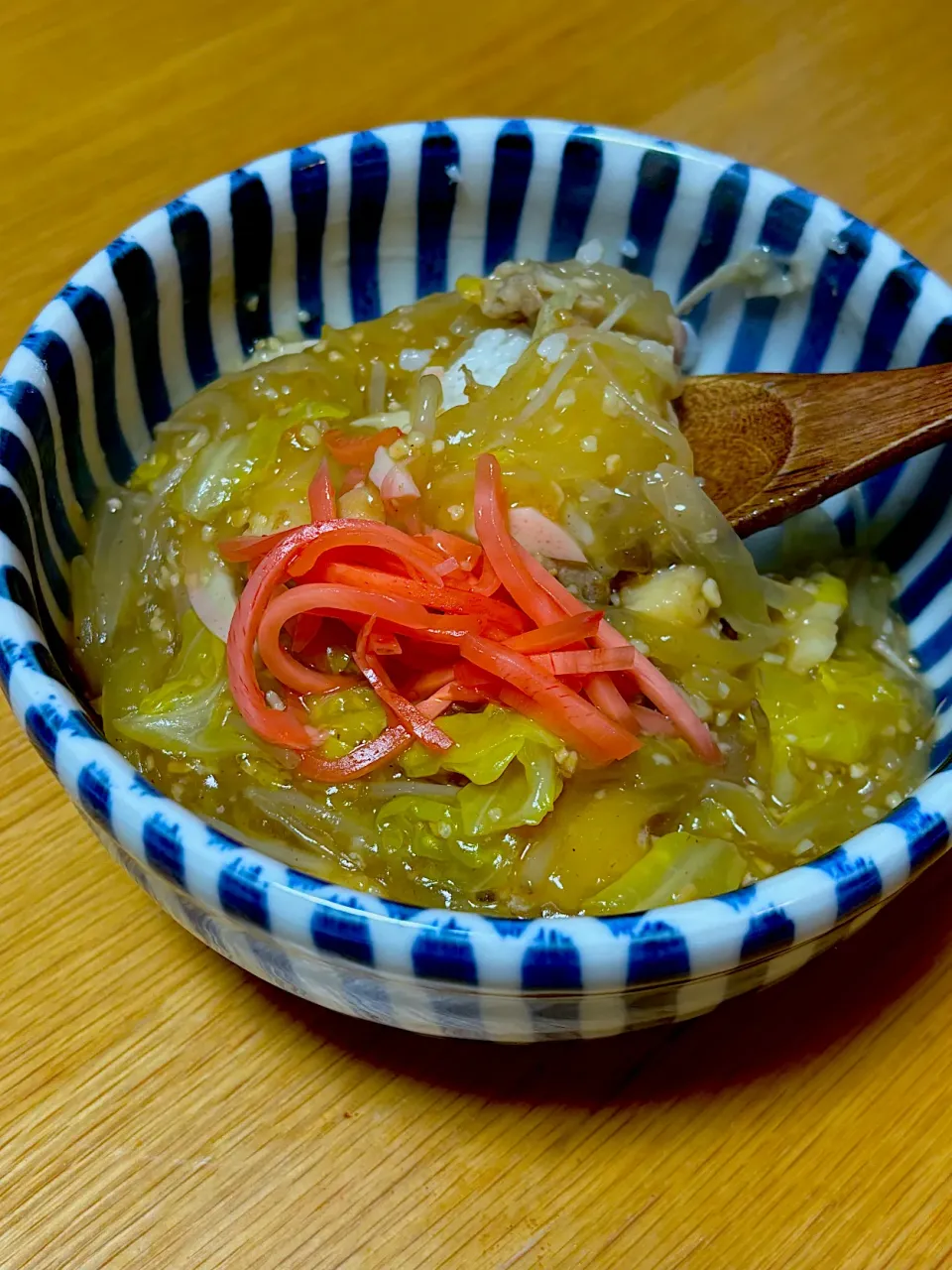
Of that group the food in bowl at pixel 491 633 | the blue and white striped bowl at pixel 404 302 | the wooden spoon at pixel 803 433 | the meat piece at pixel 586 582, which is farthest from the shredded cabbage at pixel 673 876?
the wooden spoon at pixel 803 433

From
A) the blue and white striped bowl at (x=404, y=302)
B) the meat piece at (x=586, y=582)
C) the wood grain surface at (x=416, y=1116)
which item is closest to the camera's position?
the blue and white striped bowl at (x=404, y=302)

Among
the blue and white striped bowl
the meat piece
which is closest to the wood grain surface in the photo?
the blue and white striped bowl

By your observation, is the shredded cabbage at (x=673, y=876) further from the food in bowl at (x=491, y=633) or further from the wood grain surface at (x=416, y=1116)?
the wood grain surface at (x=416, y=1116)

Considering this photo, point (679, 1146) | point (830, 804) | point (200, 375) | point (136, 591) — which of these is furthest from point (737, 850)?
point (200, 375)

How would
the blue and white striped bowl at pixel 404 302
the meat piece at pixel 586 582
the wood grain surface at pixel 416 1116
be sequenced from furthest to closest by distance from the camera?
the meat piece at pixel 586 582
the wood grain surface at pixel 416 1116
the blue and white striped bowl at pixel 404 302

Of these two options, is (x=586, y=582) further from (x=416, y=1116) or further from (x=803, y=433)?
(x=416, y=1116)

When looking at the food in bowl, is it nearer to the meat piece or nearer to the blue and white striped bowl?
the meat piece

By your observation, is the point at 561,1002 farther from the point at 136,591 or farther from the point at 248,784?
the point at 136,591
